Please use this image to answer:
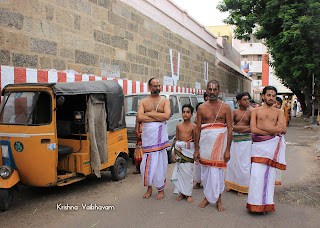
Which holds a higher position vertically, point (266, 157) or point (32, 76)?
point (32, 76)

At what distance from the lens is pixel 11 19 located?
619 centimetres

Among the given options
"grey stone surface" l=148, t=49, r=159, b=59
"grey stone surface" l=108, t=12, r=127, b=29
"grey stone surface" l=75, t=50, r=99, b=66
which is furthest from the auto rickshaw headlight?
"grey stone surface" l=148, t=49, r=159, b=59

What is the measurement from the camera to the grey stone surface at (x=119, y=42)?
31.7ft

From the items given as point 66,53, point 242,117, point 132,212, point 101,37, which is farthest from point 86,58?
point 132,212

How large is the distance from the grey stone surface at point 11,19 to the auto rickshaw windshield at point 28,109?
2084mm

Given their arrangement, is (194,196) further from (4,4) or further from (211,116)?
(4,4)

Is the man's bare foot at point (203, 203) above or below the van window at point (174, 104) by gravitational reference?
below

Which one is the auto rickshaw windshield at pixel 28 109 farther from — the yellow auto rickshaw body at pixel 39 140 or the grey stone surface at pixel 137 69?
the grey stone surface at pixel 137 69

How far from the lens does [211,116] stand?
4422mm

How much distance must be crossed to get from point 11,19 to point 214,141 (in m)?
4.79

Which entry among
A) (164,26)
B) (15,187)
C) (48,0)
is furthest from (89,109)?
(164,26)

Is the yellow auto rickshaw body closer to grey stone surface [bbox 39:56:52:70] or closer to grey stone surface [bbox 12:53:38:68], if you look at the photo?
grey stone surface [bbox 12:53:38:68]

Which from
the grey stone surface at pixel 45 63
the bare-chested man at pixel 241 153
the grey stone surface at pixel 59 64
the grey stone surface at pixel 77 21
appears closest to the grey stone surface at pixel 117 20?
the grey stone surface at pixel 77 21

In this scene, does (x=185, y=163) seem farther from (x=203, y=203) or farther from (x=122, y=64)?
(x=122, y=64)
